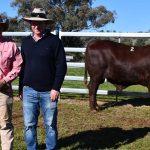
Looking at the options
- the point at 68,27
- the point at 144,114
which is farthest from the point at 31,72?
the point at 68,27

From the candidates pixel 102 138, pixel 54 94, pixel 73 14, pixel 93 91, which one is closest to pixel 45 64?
pixel 54 94

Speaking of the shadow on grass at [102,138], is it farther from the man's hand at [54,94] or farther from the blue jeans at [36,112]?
the man's hand at [54,94]

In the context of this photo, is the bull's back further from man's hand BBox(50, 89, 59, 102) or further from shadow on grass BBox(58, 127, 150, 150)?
man's hand BBox(50, 89, 59, 102)

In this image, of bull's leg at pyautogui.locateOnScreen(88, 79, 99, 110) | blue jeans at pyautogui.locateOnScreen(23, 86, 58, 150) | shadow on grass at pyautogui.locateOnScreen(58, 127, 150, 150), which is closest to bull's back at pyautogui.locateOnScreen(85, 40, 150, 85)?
bull's leg at pyautogui.locateOnScreen(88, 79, 99, 110)

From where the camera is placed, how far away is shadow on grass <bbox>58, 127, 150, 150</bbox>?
23.0ft

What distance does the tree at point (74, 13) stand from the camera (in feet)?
180

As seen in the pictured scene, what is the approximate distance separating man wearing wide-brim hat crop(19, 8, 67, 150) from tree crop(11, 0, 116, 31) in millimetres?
48657

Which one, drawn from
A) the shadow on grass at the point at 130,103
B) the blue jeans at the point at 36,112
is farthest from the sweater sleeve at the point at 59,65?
the shadow on grass at the point at 130,103

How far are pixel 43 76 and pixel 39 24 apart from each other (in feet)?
2.15

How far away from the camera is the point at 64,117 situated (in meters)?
9.31

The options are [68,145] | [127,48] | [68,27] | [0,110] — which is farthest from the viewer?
[68,27]

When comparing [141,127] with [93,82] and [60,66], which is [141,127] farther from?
[60,66]

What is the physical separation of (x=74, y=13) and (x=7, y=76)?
51141 mm

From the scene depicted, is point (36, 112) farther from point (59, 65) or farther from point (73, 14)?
point (73, 14)
